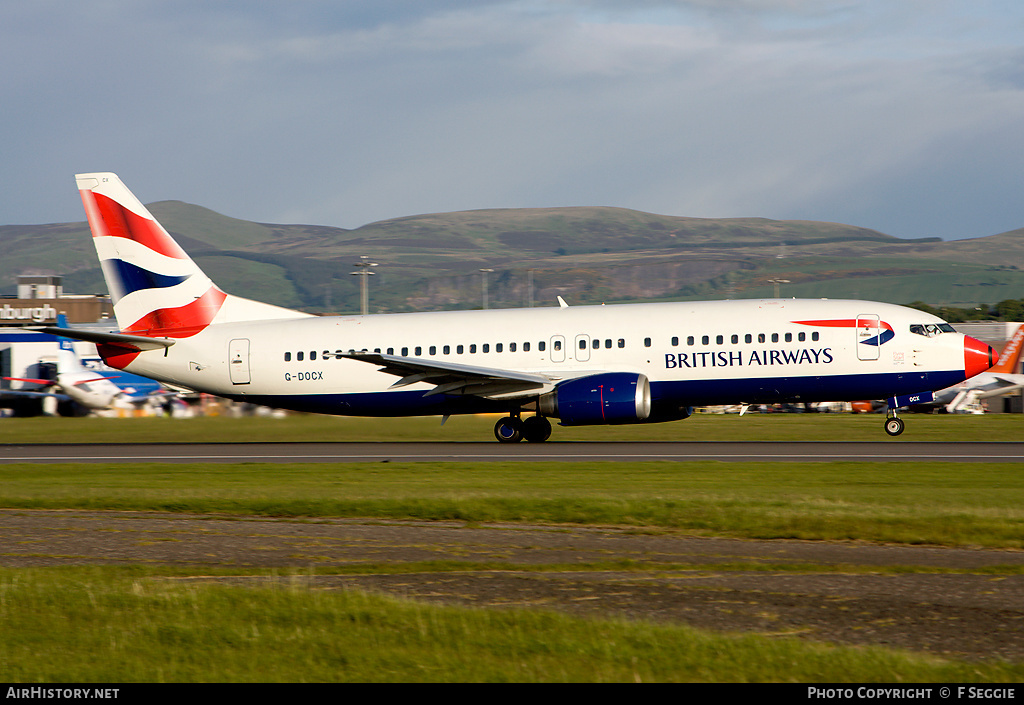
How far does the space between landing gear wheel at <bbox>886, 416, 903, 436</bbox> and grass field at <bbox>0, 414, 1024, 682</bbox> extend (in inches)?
29.6

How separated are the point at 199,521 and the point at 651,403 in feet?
54.9

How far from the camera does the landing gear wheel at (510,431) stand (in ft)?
100

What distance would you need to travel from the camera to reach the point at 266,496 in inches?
712

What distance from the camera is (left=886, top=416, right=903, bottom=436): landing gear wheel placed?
1173 inches

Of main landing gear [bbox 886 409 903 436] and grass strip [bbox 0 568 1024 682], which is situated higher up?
main landing gear [bbox 886 409 903 436]

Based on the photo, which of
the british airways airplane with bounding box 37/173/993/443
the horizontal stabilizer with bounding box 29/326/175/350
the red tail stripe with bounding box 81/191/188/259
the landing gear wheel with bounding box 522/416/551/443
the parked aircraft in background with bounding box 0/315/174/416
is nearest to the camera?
the british airways airplane with bounding box 37/173/993/443

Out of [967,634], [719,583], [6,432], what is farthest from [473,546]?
[6,432]

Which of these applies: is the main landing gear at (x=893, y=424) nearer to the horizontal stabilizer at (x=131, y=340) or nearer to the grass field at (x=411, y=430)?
the grass field at (x=411, y=430)

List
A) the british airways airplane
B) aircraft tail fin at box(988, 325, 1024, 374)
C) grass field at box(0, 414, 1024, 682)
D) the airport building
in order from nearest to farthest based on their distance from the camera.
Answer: grass field at box(0, 414, 1024, 682) → the british airways airplane → aircraft tail fin at box(988, 325, 1024, 374) → the airport building

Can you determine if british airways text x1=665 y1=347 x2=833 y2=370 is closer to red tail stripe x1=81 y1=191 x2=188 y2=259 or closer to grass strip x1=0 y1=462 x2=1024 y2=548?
grass strip x1=0 y1=462 x2=1024 y2=548

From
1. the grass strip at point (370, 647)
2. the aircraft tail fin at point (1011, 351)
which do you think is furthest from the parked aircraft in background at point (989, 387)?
the grass strip at point (370, 647)

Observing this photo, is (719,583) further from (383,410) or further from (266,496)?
(383,410)

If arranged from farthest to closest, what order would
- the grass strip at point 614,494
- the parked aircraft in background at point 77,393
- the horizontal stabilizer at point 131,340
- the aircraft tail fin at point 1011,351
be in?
1. the parked aircraft in background at point 77,393
2. the aircraft tail fin at point 1011,351
3. the horizontal stabilizer at point 131,340
4. the grass strip at point 614,494

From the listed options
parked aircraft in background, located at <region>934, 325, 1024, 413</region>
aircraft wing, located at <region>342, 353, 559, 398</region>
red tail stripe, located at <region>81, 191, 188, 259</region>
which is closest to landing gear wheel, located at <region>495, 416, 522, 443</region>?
aircraft wing, located at <region>342, 353, 559, 398</region>
